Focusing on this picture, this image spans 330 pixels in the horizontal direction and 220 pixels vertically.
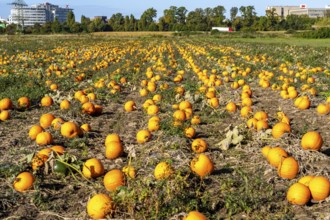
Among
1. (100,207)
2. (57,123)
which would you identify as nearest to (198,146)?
(100,207)

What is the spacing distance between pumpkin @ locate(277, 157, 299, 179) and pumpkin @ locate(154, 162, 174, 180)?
1683 mm

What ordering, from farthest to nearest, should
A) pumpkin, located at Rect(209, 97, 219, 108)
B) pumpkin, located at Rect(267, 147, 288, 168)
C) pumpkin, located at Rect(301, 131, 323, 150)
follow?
pumpkin, located at Rect(209, 97, 219, 108) < pumpkin, located at Rect(301, 131, 323, 150) < pumpkin, located at Rect(267, 147, 288, 168)

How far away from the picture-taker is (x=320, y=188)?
5078mm

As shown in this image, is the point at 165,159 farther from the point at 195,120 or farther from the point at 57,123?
the point at 57,123

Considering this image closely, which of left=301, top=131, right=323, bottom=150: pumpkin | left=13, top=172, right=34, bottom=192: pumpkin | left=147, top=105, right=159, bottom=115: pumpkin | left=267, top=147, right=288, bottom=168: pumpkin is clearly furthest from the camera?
left=147, top=105, right=159, bottom=115: pumpkin

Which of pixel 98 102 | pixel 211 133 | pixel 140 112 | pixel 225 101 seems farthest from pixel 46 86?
pixel 211 133

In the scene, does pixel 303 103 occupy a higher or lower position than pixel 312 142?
higher

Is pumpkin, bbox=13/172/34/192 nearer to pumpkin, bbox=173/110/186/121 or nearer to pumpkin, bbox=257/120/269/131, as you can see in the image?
pumpkin, bbox=173/110/186/121

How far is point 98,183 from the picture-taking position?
583 centimetres

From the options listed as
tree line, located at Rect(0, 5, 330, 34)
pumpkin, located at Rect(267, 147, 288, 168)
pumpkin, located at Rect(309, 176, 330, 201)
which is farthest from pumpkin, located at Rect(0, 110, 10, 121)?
tree line, located at Rect(0, 5, 330, 34)

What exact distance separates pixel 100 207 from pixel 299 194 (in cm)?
245

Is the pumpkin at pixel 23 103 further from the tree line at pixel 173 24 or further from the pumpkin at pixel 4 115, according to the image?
the tree line at pixel 173 24

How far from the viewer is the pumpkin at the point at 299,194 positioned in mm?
5055

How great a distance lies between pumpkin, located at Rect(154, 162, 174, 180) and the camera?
203 inches
